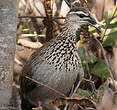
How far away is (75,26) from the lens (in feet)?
10.7

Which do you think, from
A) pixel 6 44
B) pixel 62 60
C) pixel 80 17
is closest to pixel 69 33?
pixel 80 17

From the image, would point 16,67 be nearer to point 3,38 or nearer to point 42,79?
point 42,79

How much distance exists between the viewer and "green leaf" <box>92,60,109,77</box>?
13.5 ft

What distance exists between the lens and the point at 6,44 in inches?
97.2

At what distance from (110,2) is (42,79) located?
2.58m

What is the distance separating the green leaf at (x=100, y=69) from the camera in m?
4.12

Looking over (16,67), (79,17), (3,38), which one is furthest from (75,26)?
(16,67)

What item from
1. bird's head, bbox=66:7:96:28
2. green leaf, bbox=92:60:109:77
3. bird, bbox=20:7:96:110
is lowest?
green leaf, bbox=92:60:109:77

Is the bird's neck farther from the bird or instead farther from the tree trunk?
the tree trunk

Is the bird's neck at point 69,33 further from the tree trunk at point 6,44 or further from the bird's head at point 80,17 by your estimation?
the tree trunk at point 6,44

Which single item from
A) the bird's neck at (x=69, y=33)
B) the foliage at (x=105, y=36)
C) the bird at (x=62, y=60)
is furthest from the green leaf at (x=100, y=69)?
the bird's neck at (x=69, y=33)

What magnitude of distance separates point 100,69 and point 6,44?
6.61 feet

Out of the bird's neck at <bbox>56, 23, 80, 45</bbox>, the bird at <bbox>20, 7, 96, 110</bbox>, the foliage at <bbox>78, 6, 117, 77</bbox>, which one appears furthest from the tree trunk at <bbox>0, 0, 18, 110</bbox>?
the foliage at <bbox>78, 6, 117, 77</bbox>

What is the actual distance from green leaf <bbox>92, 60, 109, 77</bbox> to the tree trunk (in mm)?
1877
